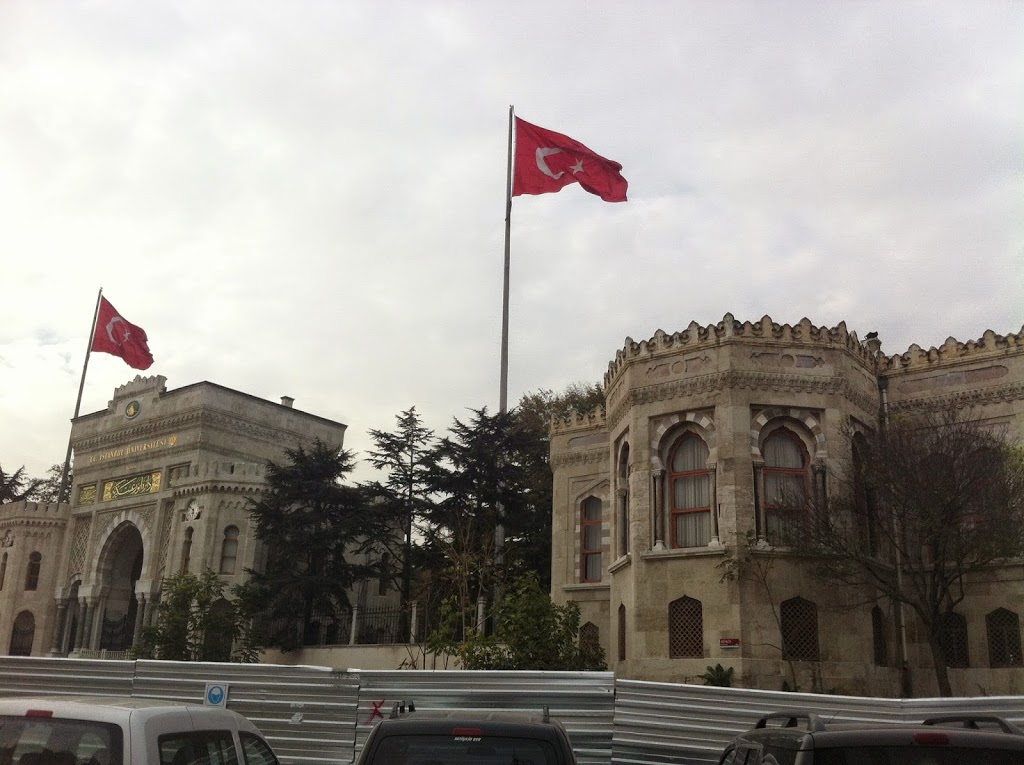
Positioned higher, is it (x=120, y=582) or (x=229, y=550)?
(x=229, y=550)

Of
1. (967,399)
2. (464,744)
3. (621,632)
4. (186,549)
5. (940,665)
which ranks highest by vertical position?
(967,399)

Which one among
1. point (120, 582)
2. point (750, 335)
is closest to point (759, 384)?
point (750, 335)

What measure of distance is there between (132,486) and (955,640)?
115 ft

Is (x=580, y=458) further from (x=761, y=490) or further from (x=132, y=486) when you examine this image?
(x=132, y=486)

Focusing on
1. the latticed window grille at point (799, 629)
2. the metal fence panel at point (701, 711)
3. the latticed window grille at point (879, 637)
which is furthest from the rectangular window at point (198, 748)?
the latticed window grille at point (879, 637)

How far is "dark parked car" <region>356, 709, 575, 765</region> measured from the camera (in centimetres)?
520

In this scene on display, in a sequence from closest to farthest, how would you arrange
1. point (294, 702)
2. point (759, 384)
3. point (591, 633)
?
point (294, 702)
point (759, 384)
point (591, 633)

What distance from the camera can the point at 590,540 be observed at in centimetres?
2767

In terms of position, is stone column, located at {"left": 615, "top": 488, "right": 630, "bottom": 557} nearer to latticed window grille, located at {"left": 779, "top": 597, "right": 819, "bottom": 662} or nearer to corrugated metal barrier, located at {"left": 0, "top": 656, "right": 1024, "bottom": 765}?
latticed window grille, located at {"left": 779, "top": 597, "right": 819, "bottom": 662}

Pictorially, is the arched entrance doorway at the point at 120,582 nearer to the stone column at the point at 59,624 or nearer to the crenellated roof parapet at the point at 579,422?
the stone column at the point at 59,624

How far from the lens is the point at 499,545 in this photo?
27578 mm

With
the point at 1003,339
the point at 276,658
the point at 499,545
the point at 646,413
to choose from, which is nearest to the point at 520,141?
the point at 646,413

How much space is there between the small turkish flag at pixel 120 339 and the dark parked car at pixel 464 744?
41.1m

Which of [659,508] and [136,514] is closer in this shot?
[659,508]
